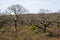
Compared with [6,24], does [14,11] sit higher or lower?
higher

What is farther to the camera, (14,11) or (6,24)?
(6,24)

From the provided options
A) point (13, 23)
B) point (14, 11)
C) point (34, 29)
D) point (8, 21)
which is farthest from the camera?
point (8, 21)

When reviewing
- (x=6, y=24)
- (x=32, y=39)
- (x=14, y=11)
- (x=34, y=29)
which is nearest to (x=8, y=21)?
(x=6, y=24)

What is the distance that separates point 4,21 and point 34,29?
44.5 feet

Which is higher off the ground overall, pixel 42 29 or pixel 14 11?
pixel 14 11

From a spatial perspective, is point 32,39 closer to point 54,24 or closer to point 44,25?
point 44,25

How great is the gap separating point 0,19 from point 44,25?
1330 cm

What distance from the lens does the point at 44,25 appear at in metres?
30.9

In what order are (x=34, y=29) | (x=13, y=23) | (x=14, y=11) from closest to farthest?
1. (x=34, y=29)
2. (x=14, y=11)
3. (x=13, y=23)

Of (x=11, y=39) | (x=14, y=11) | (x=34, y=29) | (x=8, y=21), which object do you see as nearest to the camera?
(x=11, y=39)

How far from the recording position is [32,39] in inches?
813

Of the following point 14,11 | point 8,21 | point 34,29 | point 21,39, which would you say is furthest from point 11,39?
point 8,21

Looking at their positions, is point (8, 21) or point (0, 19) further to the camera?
point (8, 21)

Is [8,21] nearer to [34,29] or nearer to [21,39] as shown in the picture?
[34,29]
